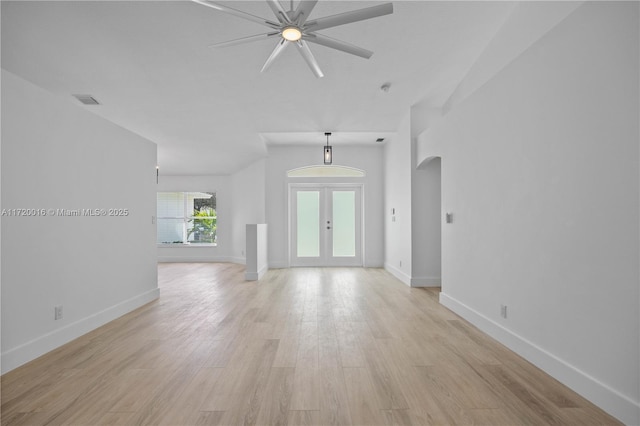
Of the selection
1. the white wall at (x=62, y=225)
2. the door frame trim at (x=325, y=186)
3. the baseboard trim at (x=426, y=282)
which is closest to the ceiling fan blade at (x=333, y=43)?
the white wall at (x=62, y=225)

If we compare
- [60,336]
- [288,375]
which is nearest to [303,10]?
[288,375]

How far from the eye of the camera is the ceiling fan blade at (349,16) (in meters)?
2.69

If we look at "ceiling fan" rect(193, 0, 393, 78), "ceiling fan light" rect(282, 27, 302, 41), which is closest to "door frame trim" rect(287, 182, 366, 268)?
"ceiling fan" rect(193, 0, 393, 78)

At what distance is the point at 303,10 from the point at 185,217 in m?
8.16

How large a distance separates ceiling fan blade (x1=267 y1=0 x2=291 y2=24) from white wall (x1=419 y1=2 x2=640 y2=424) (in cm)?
202

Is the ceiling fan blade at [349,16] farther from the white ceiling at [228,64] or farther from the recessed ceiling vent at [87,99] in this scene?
the recessed ceiling vent at [87,99]

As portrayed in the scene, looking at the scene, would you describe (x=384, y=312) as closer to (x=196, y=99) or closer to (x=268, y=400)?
(x=268, y=400)

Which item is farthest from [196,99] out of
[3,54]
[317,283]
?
[317,283]

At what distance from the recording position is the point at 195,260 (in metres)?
9.52

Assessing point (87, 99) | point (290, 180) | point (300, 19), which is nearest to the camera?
point (300, 19)

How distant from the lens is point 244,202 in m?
8.97

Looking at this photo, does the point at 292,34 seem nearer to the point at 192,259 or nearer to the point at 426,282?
the point at 426,282

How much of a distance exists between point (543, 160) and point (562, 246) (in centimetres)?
68

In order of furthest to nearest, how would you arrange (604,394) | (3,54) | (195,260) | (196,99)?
(195,260)
(196,99)
(3,54)
(604,394)
